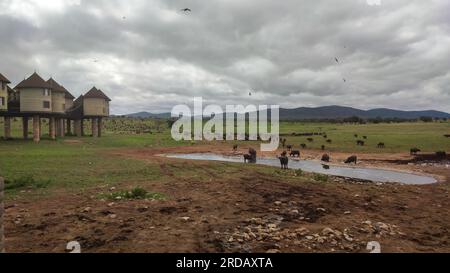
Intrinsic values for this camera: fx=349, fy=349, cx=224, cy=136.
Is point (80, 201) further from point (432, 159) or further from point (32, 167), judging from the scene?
point (432, 159)

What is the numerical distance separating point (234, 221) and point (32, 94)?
38197 mm

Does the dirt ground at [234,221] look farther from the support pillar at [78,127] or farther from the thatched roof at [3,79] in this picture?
the support pillar at [78,127]

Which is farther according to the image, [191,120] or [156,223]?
[191,120]

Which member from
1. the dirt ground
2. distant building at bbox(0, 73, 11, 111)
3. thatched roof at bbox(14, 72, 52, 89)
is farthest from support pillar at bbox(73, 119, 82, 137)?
the dirt ground

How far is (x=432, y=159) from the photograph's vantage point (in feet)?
115

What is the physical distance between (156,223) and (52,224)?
112 inches

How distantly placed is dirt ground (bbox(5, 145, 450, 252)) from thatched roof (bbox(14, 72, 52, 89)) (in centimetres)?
3123

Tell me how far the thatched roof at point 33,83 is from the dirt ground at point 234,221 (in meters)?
31.2

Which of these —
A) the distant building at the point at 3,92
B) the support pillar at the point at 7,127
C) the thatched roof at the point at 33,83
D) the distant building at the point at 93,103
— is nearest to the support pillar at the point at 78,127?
the distant building at the point at 93,103

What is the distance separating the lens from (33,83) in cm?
4028

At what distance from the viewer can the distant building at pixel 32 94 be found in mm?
40094

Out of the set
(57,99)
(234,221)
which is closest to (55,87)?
(57,99)
